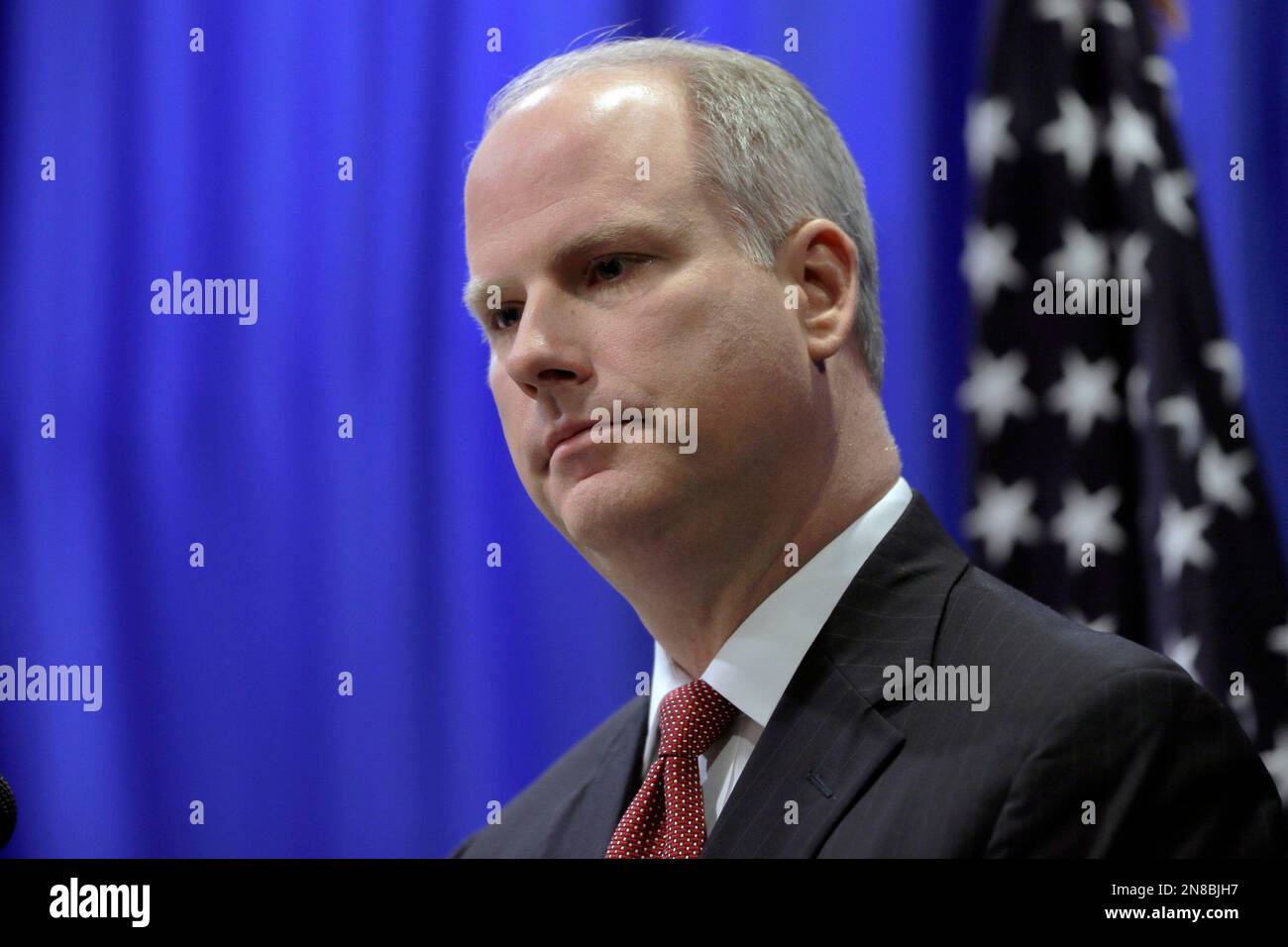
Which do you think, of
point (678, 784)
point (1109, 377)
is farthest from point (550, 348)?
point (1109, 377)

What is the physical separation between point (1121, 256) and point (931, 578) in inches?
34.7

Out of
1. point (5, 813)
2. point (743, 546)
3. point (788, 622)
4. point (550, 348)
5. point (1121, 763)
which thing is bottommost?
point (5, 813)

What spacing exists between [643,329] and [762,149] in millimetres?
332

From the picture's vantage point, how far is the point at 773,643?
194 cm

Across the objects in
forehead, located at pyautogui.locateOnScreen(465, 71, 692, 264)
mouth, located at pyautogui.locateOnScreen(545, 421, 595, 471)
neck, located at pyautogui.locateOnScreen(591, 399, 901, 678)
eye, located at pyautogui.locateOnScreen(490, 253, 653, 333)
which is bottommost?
neck, located at pyautogui.locateOnScreen(591, 399, 901, 678)

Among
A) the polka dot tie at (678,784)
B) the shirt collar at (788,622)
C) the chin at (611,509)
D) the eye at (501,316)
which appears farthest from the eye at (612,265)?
the polka dot tie at (678,784)

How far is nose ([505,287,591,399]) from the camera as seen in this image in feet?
6.53

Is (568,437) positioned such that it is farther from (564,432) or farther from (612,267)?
(612,267)

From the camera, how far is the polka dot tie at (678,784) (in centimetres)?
191

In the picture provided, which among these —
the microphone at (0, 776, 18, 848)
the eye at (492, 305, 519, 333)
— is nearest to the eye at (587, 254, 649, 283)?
the eye at (492, 305, 519, 333)

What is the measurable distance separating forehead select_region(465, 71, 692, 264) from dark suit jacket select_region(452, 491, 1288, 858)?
0.62 meters

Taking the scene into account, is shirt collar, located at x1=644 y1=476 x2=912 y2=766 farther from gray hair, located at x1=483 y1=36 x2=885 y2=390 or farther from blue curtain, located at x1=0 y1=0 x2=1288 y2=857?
blue curtain, located at x1=0 y1=0 x2=1288 y2=857

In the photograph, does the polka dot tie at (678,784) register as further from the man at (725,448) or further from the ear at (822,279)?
the ear at (822,279)

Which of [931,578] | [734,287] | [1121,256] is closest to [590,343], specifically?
[734,287]
